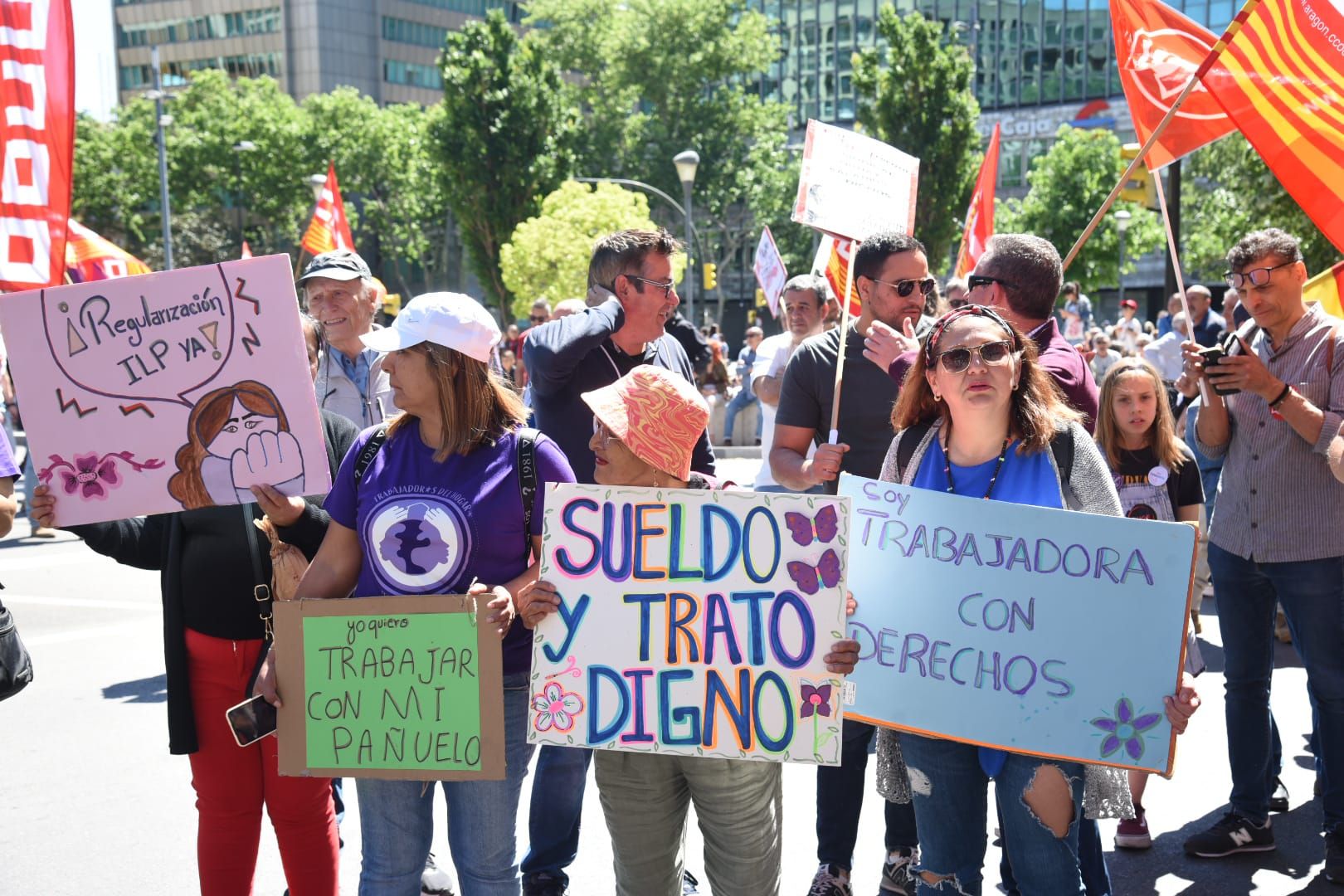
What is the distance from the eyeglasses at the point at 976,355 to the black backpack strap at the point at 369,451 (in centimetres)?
148

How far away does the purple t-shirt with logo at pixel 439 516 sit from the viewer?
306 centimetres

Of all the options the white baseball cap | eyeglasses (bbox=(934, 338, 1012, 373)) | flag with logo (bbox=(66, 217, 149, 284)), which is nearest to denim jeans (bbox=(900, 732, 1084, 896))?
eyeglasses (bbox=(934, 338, 1012, 373))

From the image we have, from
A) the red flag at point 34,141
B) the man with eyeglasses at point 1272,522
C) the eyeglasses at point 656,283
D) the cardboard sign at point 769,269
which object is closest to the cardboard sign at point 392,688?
the eyeglasses at point 656,283

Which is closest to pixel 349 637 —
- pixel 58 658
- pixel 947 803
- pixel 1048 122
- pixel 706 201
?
pixel 947 803

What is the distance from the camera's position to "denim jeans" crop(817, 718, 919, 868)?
3.84 metres

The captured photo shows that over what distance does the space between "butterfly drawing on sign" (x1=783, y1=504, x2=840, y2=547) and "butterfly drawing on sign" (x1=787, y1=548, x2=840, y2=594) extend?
4 cm

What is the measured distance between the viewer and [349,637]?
304 centimetres

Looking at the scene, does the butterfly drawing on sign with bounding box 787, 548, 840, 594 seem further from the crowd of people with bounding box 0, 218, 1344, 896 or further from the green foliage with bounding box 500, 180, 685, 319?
the green foliage with bounding box 500, 180, 685, 319

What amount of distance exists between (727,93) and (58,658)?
5170 centimetres

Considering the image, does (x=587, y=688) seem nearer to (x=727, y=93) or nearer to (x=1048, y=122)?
(x=727, y=93)

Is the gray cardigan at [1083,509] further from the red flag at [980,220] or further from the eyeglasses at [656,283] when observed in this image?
the red flag at [980,220]

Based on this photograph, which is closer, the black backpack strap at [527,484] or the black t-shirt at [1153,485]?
the black backpack strap at [527,484]

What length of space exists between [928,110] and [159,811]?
3730cm

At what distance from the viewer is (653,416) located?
314 cm
